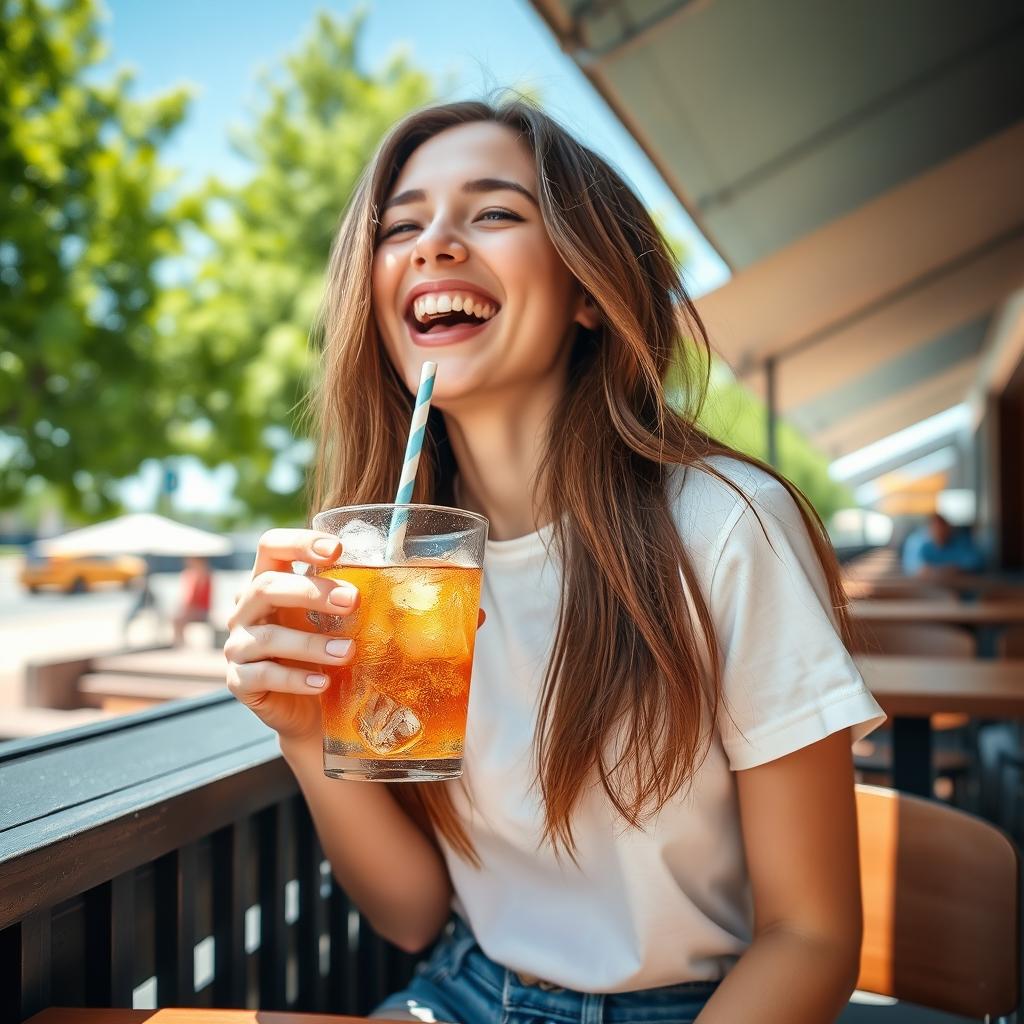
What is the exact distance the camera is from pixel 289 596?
0.97m

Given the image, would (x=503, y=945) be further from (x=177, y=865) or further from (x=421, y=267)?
(x=421, y=267)

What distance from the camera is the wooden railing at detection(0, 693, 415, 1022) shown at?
99 centimetres

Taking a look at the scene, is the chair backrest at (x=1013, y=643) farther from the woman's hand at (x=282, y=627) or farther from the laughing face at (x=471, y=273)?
the woman's hand at (x=282, y=627)

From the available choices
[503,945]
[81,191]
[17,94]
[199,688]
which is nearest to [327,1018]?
[503,945]

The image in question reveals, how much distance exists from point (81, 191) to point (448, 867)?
7161 millimetres

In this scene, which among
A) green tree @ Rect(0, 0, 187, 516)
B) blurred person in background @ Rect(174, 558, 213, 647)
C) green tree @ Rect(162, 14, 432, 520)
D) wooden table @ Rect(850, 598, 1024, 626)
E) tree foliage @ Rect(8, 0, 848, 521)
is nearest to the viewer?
blurred person in background @ Rect(174, 558, 213, 647)

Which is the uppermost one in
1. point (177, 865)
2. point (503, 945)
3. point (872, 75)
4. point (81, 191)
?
point (81, 191)

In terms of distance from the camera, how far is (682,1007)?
3.85 feet

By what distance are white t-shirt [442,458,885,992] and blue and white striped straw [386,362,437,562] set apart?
0.38 m

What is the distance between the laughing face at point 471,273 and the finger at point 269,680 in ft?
1.52

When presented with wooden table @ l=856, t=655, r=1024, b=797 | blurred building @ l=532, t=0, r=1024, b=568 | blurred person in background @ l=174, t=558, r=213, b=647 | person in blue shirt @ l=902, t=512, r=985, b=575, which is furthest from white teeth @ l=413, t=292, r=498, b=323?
person in blue shirt @ l=902, t=512, r=985, b=575

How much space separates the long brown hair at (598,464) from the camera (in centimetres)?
118

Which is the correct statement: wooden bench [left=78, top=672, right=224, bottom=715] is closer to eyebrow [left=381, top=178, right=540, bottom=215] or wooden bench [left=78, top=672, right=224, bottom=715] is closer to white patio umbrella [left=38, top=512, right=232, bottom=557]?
white patio umbrella [left=38, top=512, right=232, bottom=557]

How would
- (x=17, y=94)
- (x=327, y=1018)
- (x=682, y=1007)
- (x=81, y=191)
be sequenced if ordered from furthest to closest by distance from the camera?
(x=81, y=191)
(x=17, y=94)
(x=682, y=1007)
(x=327, y=1018)
